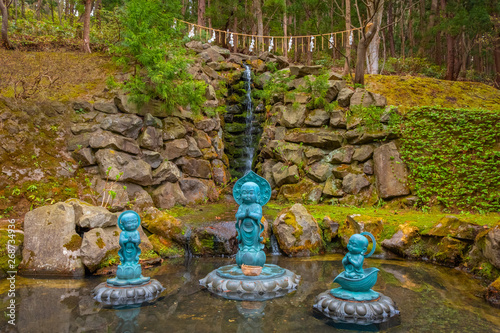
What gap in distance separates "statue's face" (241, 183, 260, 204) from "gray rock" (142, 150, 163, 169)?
542cm

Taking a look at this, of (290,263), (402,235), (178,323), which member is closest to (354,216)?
(402,235)

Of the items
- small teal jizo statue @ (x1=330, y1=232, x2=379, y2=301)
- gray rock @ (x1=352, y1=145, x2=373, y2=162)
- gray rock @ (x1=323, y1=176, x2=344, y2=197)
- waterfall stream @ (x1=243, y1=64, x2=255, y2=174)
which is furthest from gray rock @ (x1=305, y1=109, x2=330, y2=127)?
small teal jizo statue @ (x1=330, y1=232, x2=379, y2=301)

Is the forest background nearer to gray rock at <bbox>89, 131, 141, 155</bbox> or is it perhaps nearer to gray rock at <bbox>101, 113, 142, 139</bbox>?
gray rock at <bbox>101, 113, 142, 139</bbox>

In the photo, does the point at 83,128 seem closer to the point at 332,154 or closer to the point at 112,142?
the point at 112,142

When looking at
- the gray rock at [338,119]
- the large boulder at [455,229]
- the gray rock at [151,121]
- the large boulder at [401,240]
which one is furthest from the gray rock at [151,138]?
the large boulder at [455,229]

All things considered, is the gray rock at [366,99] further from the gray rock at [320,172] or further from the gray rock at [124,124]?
the gray rock at [124,124]

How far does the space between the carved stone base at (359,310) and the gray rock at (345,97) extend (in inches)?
368

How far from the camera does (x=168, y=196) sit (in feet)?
34.7

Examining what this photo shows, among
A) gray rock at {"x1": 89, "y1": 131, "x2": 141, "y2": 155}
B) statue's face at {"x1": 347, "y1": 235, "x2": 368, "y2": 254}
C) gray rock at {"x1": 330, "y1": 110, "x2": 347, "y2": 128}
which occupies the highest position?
gray rock at {"x1": 330, "y1": 110, "x2": 347, "y2": 128}

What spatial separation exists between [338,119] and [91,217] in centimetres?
880

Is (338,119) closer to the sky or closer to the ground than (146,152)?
Result: closer to the sky

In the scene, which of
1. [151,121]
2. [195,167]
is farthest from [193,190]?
[151,121]

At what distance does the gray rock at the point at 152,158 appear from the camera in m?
10.5

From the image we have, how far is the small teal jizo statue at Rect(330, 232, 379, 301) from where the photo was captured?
472cm
